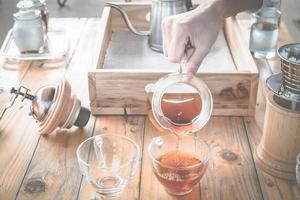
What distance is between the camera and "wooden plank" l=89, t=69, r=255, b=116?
1.10 metres

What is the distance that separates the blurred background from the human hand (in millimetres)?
2029

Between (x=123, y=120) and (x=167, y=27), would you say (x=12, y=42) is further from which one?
(x=167, y=27)

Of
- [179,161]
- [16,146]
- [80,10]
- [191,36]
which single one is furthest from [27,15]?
[80,10]

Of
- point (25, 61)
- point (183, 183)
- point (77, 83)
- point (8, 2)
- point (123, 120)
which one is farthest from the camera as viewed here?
point (8, 2)

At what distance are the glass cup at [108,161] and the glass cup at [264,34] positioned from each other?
577mm

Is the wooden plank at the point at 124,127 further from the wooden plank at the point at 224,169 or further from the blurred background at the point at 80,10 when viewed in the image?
the blurred background at the point at 80,10

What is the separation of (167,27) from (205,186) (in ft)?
1.03

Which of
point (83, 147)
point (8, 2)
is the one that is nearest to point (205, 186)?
point (83, 147)

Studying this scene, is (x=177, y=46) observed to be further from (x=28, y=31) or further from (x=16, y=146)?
(x=28, y=31)

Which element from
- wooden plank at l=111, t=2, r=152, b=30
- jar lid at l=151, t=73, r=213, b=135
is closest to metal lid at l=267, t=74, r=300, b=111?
jar lid at l=151, t=73, r=213, b=135

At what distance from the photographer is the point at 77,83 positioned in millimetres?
1246

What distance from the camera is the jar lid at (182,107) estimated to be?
3.00 feet

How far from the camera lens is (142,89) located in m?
1.11

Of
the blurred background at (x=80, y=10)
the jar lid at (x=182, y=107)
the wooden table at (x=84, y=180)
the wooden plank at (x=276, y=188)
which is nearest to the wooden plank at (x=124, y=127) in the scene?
the wooden table at (x=84, y=180)
